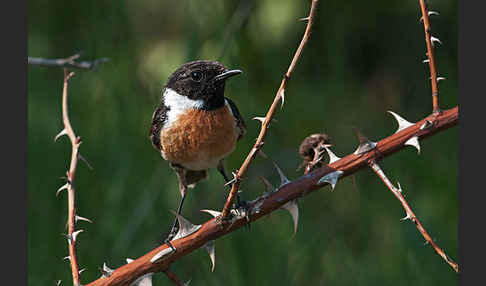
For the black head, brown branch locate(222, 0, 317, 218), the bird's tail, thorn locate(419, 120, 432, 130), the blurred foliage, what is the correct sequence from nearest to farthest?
brown branch locate(222, 0, 317, 218), thorn locate(419, 120, 432, 130), the black head, the blurred foliage, the bird's tail

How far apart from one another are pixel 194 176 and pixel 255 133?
0.71m

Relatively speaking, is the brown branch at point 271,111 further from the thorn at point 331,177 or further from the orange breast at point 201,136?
the orange breast at point 201,136

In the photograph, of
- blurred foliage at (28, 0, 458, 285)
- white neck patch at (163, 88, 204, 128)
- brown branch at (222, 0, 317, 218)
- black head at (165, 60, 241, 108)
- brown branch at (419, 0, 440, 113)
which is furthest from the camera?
blurred foliage at (28, 0, 458, 285)

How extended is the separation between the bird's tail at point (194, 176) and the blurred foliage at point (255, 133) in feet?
0.74

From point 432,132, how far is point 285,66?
10.5 feet

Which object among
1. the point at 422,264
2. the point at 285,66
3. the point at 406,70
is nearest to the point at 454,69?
the point at 406,70

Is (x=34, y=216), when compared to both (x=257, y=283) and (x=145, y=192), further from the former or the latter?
(x=257, y=283)

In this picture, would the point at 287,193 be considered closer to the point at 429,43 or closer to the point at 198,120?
the point at 429,43

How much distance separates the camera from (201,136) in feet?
10.8

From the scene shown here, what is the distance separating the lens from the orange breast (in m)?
3.27

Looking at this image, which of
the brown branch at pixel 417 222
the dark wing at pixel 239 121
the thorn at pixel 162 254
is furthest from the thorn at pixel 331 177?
the dark wing at pixel 239 121

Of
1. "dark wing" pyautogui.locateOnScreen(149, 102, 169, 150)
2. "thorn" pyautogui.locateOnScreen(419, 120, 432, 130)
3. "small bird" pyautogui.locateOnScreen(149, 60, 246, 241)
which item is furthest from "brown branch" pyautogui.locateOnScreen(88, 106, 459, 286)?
"dark wing" pyautogui.locateOnScreen(149, 102, 169, 150)

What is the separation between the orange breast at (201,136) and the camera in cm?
327

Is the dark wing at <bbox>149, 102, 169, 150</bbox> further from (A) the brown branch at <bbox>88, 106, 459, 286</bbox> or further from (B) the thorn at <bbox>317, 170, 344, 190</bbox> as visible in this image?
(B) the thorn at <bbox>317, 170, 344, 190</bbox>
